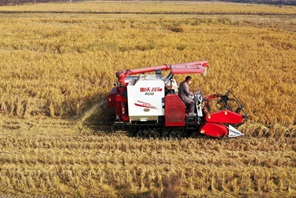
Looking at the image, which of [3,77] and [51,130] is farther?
[3,77]

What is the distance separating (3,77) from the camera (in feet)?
40.2

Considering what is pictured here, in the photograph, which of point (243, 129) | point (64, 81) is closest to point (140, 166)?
point (243, 129)

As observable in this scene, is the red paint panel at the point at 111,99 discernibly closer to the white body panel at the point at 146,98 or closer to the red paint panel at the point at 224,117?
the white body panel at the point at 146,98

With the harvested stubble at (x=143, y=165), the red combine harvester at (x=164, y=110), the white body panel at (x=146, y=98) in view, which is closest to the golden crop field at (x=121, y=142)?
the harvested stubble at (x=143, y=165)

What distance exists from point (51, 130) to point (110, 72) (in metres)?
4.83

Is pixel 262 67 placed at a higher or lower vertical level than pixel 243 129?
higher

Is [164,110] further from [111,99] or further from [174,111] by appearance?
[111,99]

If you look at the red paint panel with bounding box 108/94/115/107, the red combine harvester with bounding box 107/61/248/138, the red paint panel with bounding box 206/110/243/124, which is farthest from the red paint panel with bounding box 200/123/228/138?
the red paint panel with bounding box 108/94/115/107

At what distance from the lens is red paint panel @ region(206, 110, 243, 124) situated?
7250 millimetres

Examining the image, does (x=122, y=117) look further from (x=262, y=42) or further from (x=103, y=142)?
(x=262, y=42)

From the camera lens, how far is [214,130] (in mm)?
7355

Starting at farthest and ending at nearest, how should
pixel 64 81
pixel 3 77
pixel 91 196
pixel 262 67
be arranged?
pixel 262 67, pixel 3 77, pixel 64 81, pixel 91 196

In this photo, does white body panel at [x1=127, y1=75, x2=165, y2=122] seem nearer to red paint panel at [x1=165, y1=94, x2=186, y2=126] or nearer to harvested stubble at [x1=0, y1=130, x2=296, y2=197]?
red paint panel at [x1=165, y1=94, x2=186, y2=126]

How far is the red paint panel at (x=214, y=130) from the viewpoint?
7.31 metres
